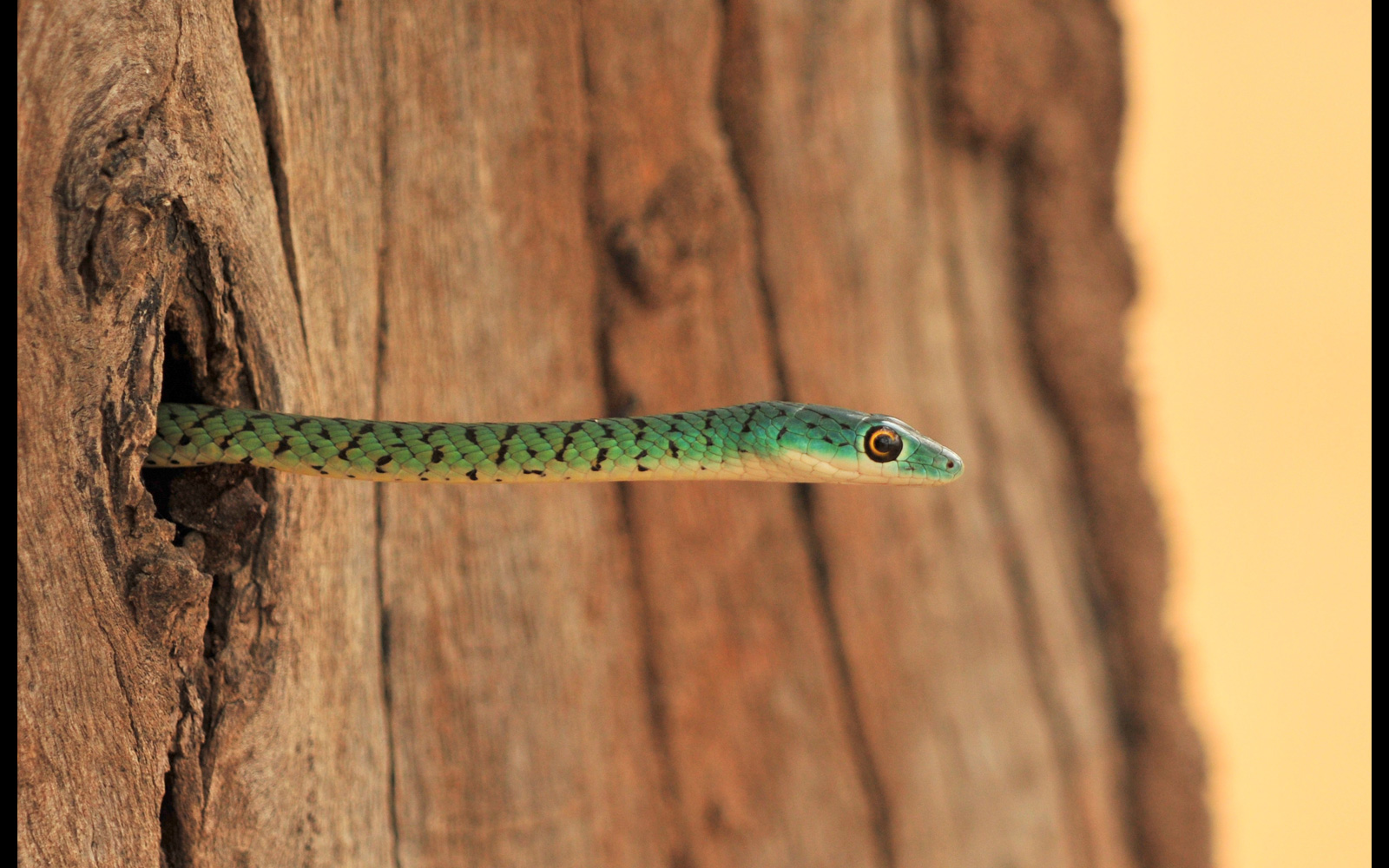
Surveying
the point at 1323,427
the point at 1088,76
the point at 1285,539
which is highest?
the point at 1088,76

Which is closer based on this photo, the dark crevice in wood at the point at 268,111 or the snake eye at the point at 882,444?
the dark crevice in wood at the point at 268,111

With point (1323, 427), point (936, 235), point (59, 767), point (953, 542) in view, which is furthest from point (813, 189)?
point (1323, 427)

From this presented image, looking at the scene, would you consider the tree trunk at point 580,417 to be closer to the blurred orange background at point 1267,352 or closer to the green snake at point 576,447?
the green snake at point 576,447

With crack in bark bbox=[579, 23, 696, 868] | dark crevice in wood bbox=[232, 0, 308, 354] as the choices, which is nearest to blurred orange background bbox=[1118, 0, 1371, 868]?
crack in bark bbox=[579, 23, 696, 868]

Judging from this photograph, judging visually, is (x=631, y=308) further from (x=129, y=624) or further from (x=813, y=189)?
(x=129, y=624)

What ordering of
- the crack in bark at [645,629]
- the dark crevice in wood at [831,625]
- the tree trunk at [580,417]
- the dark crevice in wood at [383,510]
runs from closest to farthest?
1. the tree trunk at [580,417]
2. the dark crevice in wood at [383,510]
3. the crack in bark at [645,629]
4. the dark crevice in wood at [831,625]

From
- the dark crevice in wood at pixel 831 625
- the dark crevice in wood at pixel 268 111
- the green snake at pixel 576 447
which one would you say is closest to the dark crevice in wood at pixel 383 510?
the dark crevice in wood at pixel 268 111

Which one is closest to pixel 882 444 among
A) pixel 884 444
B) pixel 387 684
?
pixel 884 444
